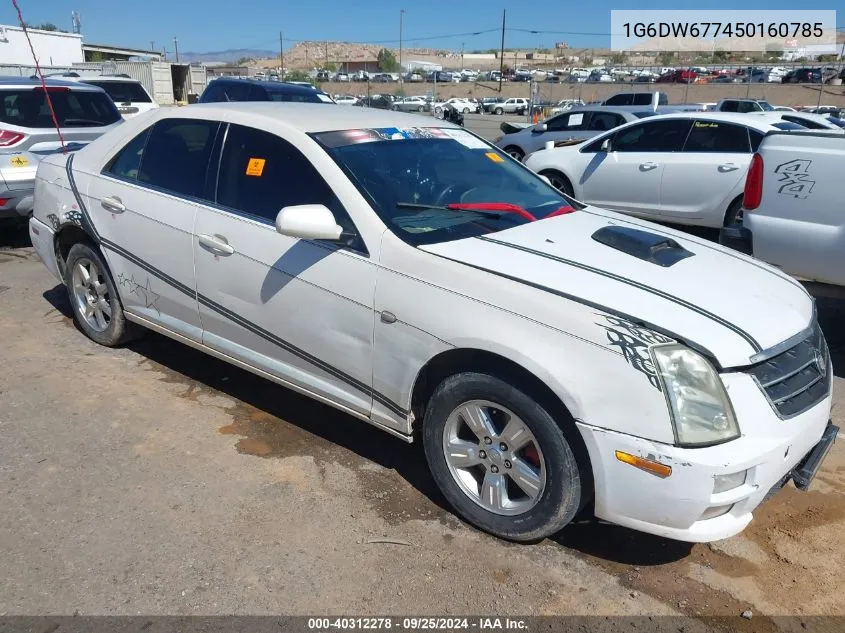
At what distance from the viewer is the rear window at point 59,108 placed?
7.39m

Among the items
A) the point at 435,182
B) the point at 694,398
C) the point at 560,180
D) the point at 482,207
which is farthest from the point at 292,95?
the point at 694,398

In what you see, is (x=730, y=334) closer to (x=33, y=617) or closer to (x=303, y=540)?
(x=303, y=540)

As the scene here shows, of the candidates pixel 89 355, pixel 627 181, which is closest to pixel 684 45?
pixel 627 181

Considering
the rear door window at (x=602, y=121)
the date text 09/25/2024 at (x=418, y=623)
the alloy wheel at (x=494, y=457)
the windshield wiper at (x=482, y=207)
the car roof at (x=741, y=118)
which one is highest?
the car roof at (x=741, y=118)

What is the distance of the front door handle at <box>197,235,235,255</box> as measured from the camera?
368 centimetres

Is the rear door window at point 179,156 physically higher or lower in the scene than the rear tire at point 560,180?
higher

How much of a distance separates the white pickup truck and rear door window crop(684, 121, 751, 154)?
3.25 meters

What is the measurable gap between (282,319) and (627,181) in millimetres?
6598

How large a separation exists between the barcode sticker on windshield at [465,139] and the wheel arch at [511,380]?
1.68 meters

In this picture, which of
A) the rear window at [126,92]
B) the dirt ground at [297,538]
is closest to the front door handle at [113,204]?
the dirt ground at [297,538]

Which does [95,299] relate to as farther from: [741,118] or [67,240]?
[741,118]

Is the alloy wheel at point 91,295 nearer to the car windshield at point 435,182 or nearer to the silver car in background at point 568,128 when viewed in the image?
the car windshield at point 435,182

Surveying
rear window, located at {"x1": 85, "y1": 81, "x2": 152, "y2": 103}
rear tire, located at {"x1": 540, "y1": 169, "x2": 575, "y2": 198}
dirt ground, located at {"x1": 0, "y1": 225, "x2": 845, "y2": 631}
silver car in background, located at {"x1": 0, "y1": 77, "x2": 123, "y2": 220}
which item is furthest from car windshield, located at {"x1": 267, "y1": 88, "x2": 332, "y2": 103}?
dirt ground, located at {"x1": 0, "y1": 225, "x2": 845, "y2": 631}

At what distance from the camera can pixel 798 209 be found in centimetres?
487
